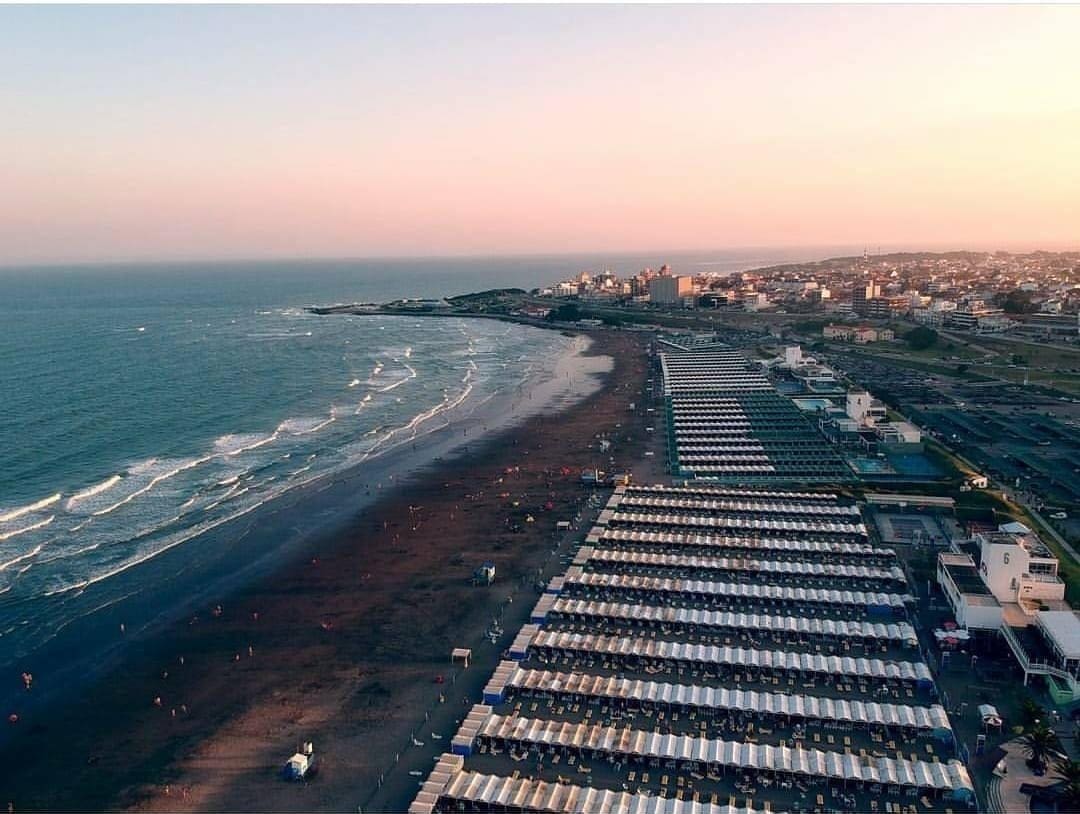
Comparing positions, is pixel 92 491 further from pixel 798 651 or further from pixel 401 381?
pixel 798 651

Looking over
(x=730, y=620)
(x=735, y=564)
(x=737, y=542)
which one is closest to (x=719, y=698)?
(x=730, y=620)

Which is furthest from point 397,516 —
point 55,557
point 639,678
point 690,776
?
point 690,776

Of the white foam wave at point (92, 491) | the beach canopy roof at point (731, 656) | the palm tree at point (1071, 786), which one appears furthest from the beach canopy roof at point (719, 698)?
the white foam wave at point (92, 491)

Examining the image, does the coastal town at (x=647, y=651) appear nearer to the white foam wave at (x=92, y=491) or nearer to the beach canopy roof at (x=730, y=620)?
the beach canopy roof at (x=730, y=620)

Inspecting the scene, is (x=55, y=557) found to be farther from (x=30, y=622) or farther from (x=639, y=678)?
(x=639, y=678)

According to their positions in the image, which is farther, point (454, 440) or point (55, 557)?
point (454, 440)

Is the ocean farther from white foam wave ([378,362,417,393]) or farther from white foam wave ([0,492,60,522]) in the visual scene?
white foam wave ([378,362,417,393])

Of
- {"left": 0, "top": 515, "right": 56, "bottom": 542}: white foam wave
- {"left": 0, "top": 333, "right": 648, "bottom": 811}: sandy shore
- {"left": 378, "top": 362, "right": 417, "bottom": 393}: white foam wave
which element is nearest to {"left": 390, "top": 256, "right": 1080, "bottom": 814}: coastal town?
{"left": 0, "top": 333, "right": 648, "bottom": 811}: sandy shore
